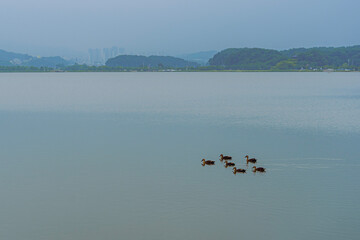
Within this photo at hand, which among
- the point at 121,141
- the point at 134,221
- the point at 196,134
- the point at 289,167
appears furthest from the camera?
the point at 196,134

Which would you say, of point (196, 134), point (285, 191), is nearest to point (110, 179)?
point (285, 191)

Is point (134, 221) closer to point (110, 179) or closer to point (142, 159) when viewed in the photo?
point (110, 179)

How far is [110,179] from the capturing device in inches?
565

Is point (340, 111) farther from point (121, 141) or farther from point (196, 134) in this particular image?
point (121, 141)

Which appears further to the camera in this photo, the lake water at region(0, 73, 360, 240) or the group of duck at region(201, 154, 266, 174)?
the group of duck at region(201, 154, 266, 174)

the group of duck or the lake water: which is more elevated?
the group of duck

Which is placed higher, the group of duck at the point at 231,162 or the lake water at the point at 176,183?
the group of duck at the point at 231,162

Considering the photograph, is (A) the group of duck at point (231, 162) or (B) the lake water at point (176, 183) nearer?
(B) the lake water at point (176, 183)

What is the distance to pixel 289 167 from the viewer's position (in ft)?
52.9

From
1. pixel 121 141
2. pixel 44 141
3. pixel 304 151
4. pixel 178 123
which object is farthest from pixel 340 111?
pixel 44 141

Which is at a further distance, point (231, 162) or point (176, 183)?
point (231, 162)

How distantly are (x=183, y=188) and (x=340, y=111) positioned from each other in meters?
25.5

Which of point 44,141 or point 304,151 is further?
point 44,141

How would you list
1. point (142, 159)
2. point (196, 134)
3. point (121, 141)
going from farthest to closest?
point (196, 134), point (121, 141), point (142, 159)
